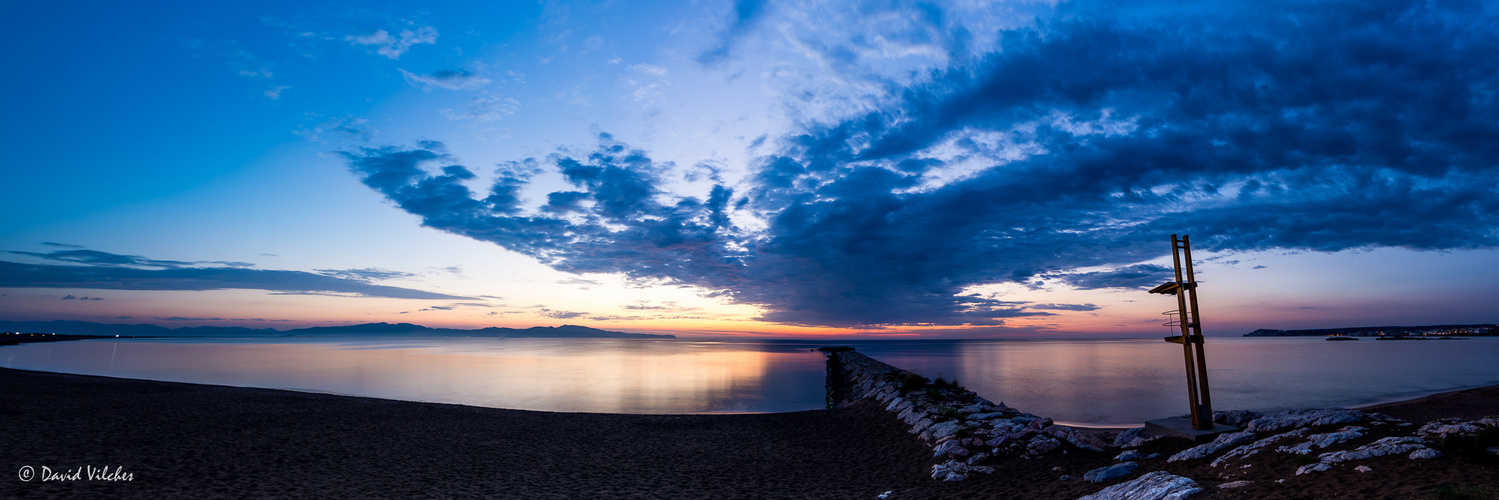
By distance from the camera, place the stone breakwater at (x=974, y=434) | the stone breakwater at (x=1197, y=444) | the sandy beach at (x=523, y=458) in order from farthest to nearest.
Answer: the stone breakwater at (x=974, y=434), the sandy beach at (x=523, y=458), the stone breakwater at (x=1197, y=444)

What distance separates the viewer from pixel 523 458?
41.2 feet

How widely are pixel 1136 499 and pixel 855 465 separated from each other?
237 inches

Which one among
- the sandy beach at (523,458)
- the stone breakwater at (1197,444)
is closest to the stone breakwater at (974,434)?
the stone breakwater at (1197,444)

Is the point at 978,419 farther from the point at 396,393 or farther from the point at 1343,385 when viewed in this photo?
the point at 1343,385

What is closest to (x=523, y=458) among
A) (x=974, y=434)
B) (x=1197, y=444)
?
(x=974, y=434)

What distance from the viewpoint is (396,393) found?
28250mm

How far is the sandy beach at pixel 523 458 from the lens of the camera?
8617mm

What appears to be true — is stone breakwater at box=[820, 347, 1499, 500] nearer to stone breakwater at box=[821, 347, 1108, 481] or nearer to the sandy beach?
stone breakwater at box=[821, 347, 1108, 481]

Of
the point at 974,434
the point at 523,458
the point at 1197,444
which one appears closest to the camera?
the point at 1197,444

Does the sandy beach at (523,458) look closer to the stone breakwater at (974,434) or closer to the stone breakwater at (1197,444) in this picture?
the stone breakwater at (1197,444)

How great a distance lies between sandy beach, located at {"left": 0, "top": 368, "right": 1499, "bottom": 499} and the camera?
8.62 m

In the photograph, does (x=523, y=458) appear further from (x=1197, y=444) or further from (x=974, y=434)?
(x=1197, y=444)

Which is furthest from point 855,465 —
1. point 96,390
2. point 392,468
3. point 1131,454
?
point 96,390

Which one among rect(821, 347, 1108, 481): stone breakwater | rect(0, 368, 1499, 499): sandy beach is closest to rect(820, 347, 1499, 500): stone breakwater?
rect(821, 347, 1108, 481): stone breakwater
